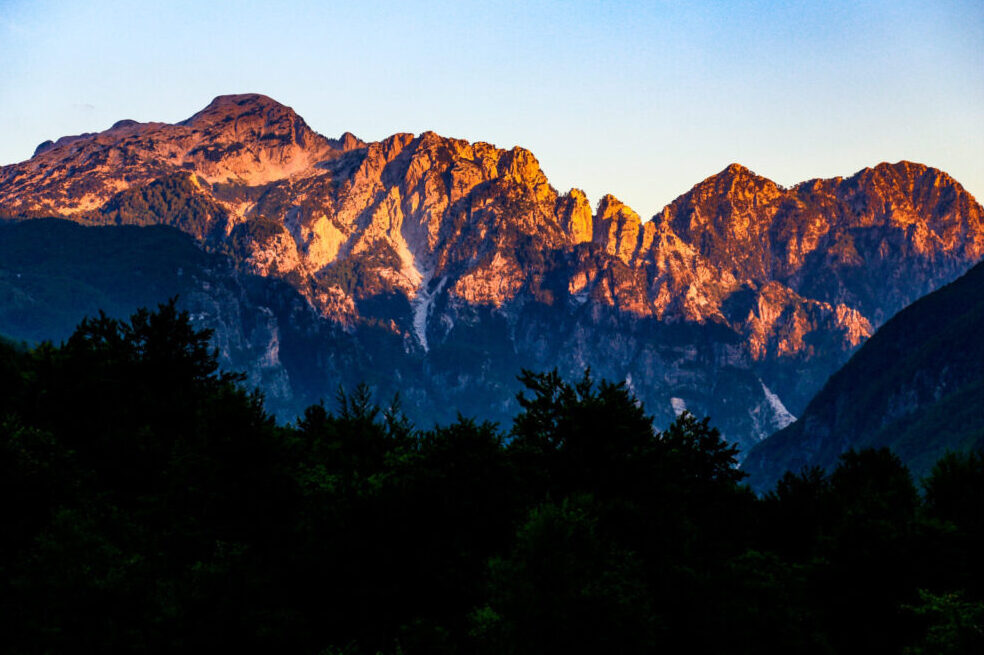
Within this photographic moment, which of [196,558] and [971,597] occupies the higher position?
[196,558]

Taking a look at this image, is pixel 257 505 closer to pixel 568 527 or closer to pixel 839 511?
pixel 568 527

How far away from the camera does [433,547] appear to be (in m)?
60.0

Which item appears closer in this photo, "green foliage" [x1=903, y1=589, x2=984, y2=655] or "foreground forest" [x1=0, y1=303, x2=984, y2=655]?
"green foliage" [x1=903, y1=589, x2=984, y2=655]

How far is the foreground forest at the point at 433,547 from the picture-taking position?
5366 centimetres

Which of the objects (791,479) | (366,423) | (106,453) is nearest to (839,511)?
(791,479)

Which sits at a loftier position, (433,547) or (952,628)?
(433,547)

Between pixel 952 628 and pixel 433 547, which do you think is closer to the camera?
pixel 952 628

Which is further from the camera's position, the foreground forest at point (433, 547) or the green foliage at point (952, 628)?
the foreground forest at point (433, 547)

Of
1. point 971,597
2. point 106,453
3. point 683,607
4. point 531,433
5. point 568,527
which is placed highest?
point 106,453

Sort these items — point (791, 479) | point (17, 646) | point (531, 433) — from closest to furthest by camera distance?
point (17, 646), point (531, 433), point (791, 479)

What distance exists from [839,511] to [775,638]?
33472mm

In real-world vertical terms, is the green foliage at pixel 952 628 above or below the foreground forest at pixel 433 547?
below

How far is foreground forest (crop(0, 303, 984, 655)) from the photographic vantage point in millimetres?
53656

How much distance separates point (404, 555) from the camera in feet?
196
